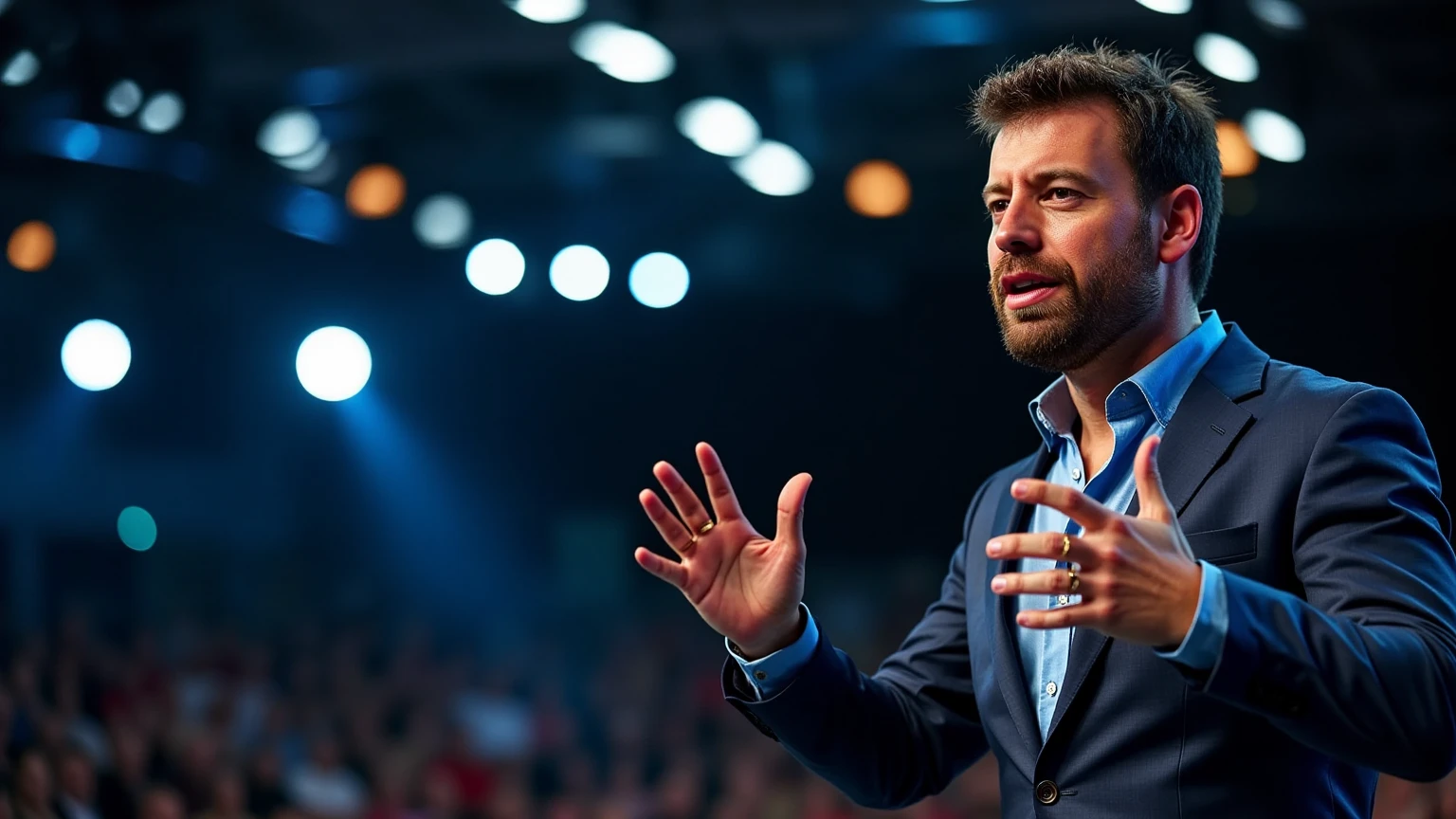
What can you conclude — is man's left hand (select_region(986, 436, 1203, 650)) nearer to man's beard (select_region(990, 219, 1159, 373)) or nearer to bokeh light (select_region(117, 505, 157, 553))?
man's beard (select_region(990, 219, 1159, 373))

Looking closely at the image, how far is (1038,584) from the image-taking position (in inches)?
47.8

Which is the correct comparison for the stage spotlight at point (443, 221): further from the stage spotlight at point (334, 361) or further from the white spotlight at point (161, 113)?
the white spotlight at point (161, 113)

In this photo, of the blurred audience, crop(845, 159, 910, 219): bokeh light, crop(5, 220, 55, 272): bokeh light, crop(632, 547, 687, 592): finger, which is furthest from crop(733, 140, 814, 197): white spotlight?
crop(632, 547, 687, 592): finger

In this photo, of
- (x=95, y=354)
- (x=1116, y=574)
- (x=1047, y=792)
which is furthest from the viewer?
(x=95, y=354)

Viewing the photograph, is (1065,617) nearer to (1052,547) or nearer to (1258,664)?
(1052,547)

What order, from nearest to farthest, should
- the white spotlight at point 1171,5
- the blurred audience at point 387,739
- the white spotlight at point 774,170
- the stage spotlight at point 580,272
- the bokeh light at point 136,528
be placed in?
the white spotlight at point 1171,5 → the blurred audience at point 387,739 → the white spotlight at point 774,170 → the stage spotlight at point 580,272 → the bokeh light at point 136,528

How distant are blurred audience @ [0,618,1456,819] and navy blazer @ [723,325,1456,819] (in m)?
3.97

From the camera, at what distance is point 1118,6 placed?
559 centimetres

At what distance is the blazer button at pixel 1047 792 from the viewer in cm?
148

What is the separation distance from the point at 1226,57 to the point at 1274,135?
1261 millimetres

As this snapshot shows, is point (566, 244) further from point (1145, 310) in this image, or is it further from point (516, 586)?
point (1145, 310)

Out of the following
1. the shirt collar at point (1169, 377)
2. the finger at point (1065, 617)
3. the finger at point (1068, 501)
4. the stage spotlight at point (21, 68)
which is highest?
the stage spotlight at point (21, 68)

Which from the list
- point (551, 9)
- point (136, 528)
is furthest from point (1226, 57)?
point (136, 528)

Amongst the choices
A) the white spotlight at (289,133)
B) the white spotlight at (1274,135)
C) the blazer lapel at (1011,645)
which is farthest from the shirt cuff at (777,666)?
the white spotlight at (289,133)
